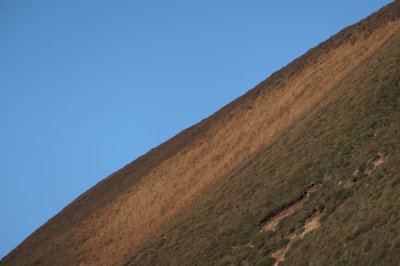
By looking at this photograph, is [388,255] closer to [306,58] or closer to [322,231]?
[322,231]

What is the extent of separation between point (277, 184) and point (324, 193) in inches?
180

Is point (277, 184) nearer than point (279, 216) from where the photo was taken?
No

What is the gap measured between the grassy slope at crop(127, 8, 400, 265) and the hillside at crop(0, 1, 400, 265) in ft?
0.23

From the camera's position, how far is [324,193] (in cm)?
→ 2405

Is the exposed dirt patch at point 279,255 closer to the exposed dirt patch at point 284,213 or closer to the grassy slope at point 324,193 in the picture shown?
the grassy slope at point 324,193

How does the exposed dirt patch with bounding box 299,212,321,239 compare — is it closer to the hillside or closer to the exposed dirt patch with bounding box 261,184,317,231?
the hillside

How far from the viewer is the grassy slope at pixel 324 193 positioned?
19.3m

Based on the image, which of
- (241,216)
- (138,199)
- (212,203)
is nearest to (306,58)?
(138,199)

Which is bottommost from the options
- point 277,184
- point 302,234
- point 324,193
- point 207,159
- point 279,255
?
point 279,255

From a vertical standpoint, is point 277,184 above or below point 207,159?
below

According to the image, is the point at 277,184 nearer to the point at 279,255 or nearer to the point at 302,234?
the point at 302,234

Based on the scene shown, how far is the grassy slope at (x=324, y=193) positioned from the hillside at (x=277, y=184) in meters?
0.07

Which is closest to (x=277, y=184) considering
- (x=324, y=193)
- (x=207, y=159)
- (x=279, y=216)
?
(x=279, y=216)

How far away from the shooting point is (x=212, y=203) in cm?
3288
